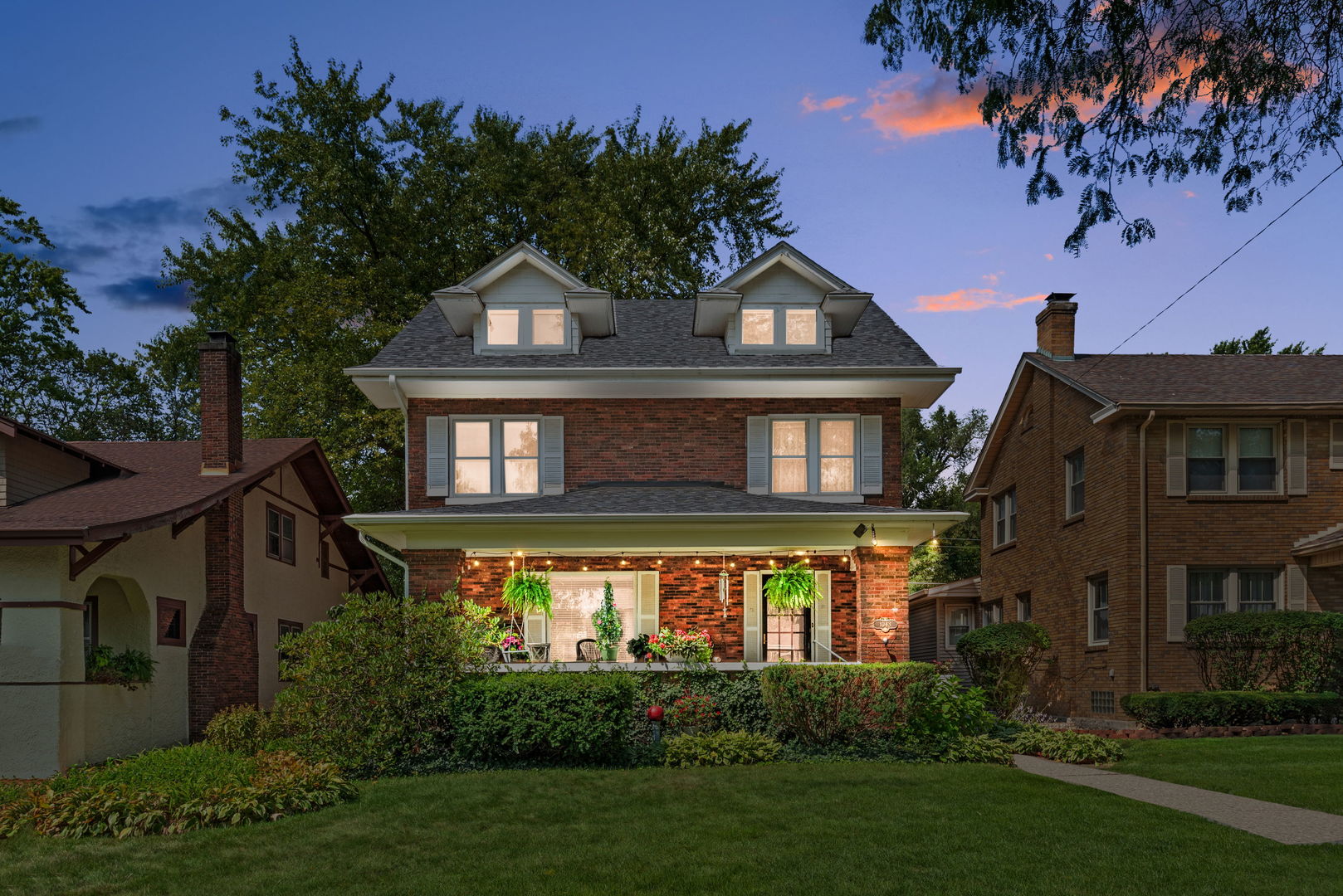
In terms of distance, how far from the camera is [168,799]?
1109 centimetres

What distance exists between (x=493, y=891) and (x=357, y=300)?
25978mm

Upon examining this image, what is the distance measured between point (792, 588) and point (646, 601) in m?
3.02

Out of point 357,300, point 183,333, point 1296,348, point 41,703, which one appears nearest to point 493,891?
point 41,703

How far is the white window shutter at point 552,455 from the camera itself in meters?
20.8

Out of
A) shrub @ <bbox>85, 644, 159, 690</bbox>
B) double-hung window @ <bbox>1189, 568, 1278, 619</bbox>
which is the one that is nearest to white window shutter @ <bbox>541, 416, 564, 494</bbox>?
shrub @ <bbox>85, 644, 159, 690</bbox>

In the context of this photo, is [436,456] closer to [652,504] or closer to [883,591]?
[652,504]

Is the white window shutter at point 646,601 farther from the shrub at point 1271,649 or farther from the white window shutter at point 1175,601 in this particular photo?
the shrub at point 1271,649

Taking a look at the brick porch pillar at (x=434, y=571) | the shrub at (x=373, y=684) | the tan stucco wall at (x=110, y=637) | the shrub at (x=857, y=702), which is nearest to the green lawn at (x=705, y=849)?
the shrub at (x=373, y=684)

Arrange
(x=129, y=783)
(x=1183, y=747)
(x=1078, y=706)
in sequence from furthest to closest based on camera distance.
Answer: (x=1078, y=706)
(x=1183, y=747)
(x=129, y=783)

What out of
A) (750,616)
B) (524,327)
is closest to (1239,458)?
(750,616)

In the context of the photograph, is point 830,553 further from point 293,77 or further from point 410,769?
point 293,77

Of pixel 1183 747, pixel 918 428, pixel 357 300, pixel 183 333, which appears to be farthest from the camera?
pixel 918 428

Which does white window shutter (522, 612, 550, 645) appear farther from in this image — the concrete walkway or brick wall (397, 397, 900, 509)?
the concrete walkway

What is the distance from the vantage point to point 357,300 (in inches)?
1270
